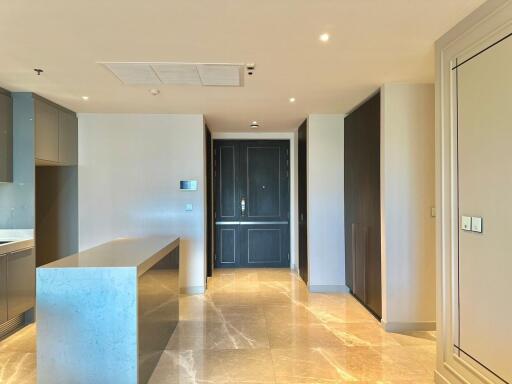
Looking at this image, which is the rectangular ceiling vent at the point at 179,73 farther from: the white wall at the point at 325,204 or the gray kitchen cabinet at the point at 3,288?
the gray kitchen cabinet at the point at 3,288

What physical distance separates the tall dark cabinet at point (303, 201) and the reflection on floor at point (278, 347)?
3.15ft

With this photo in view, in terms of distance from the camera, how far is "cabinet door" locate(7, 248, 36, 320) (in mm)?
3604

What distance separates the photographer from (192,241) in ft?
16.5

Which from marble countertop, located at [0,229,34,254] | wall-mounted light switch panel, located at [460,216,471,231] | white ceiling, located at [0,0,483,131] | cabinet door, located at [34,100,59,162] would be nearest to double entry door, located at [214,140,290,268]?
white ceiling, located at [0,0,483,131]

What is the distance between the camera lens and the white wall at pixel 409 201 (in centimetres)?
360

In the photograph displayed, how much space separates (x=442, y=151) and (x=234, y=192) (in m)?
4.53

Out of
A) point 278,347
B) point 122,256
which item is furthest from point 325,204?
point 122,256

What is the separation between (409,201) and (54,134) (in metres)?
4.14

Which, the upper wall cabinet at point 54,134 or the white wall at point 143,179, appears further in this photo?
the white wall at point 143,179

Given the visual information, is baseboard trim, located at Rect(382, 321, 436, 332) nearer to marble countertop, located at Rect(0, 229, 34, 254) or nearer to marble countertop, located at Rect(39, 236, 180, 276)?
marble countertop, located at Rect(39, 236, 180, 276)

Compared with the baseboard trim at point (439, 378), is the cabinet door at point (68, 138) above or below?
above

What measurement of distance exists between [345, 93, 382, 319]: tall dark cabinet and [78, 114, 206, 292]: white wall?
2020 millimetres

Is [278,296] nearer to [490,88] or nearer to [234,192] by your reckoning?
[234,192]

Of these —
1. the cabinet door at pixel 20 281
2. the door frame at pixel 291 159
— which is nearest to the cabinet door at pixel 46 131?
the cabinet door at pixel 20 281
